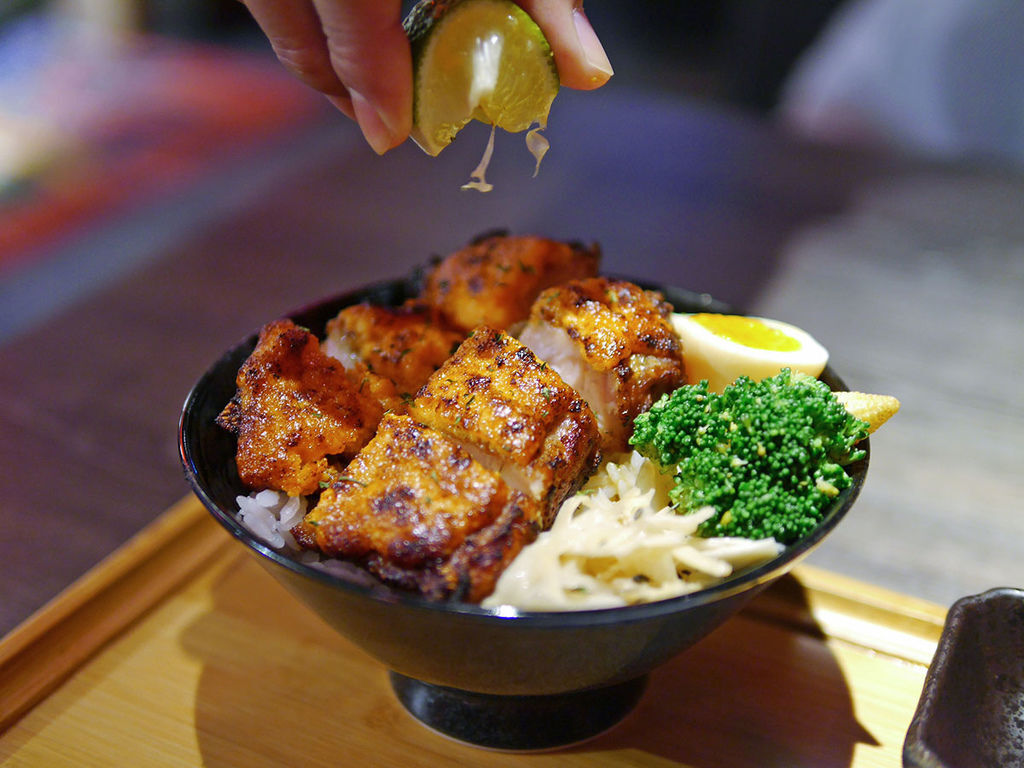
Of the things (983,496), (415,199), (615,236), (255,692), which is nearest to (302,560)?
(255,692)

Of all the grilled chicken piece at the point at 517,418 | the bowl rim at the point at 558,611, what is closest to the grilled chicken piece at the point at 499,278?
the grilled chicken piece at the point at 517,418

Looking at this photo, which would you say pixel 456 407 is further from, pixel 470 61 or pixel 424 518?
pixel 470 61

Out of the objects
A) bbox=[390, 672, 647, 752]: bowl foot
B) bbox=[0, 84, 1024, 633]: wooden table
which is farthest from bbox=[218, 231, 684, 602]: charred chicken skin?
bbox=[0, 84, 1024, 633]: wooden table

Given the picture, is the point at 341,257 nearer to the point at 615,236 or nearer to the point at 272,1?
the point at 615,236

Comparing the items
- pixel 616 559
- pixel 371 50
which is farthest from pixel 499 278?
pixel 616 559

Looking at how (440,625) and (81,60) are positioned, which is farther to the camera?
(81,60)

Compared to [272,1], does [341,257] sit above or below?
below

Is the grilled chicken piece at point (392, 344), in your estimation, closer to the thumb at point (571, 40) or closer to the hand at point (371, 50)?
the hand at point (371, 50)
